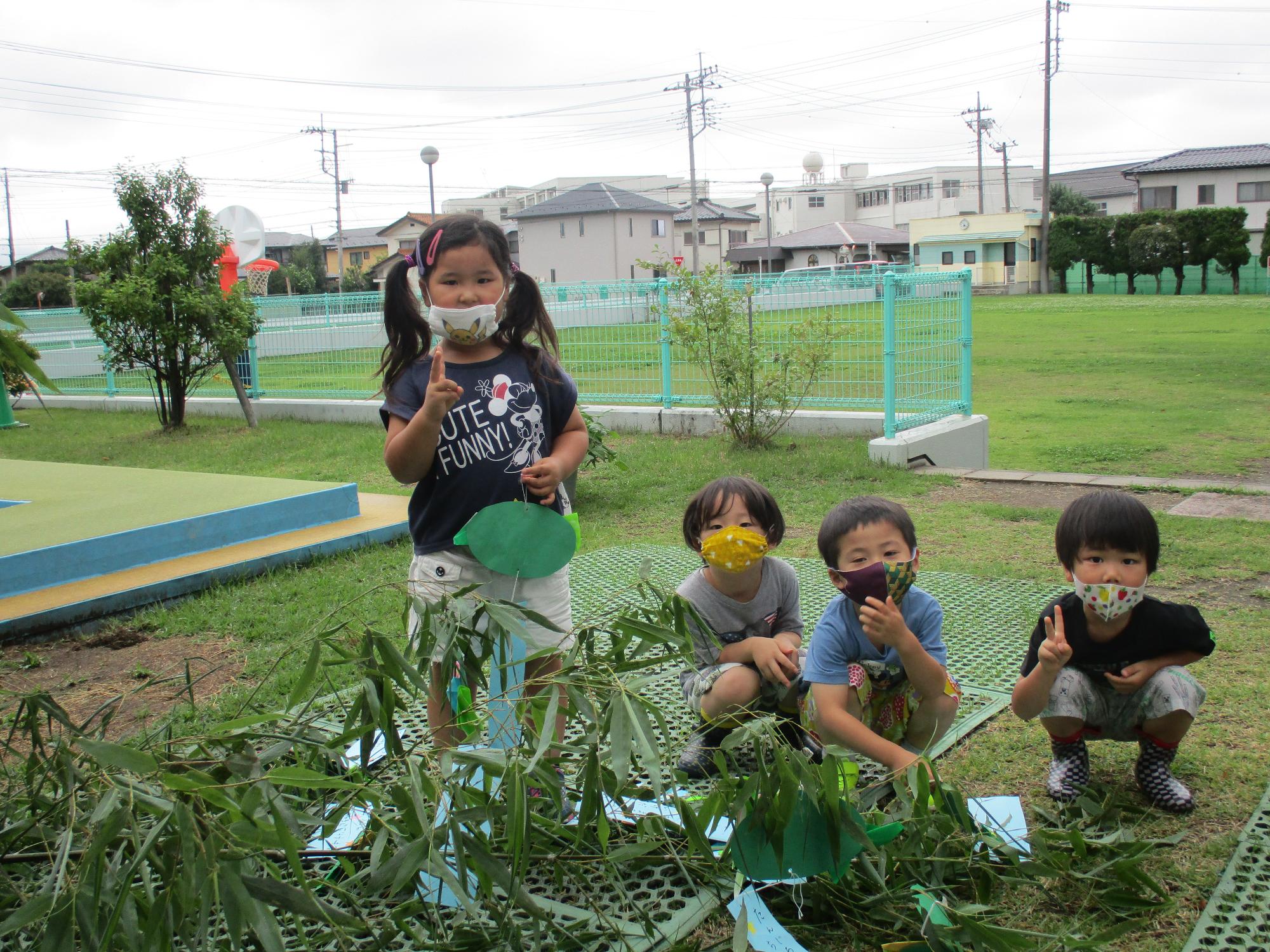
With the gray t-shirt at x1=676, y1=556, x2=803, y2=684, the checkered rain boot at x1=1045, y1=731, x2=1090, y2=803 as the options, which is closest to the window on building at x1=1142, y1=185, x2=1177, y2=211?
the gray t-shirt at x1=676, y1=556, x2=803, y2=684

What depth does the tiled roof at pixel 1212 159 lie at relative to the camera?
42.6 metres

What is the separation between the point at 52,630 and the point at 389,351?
95.8 inches

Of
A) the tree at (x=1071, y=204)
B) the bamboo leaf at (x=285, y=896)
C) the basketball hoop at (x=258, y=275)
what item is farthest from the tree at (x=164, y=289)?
the tree at (x=1071, y=204)

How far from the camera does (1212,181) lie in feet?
144

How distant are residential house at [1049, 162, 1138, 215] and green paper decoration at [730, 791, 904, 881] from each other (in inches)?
2363

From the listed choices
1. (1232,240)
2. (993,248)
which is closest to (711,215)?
(993,248)

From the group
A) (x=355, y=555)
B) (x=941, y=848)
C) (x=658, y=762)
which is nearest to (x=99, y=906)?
(x=658, y=762)

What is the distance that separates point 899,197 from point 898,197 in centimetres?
4

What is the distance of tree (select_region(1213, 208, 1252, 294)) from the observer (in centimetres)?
3400

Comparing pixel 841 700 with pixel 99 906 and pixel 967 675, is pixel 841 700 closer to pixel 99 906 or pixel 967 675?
pixel 967 675

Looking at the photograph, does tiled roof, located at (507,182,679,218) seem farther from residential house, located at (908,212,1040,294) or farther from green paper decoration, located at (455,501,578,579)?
green paper decoration, located at (455,501,578,579)

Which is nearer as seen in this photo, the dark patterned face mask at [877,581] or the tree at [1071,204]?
the dark patterned face mask at [877,581]

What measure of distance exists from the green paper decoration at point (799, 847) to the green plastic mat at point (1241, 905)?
23.8 inches

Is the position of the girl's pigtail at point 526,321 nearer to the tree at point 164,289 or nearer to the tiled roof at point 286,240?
the tree at point 164,289
